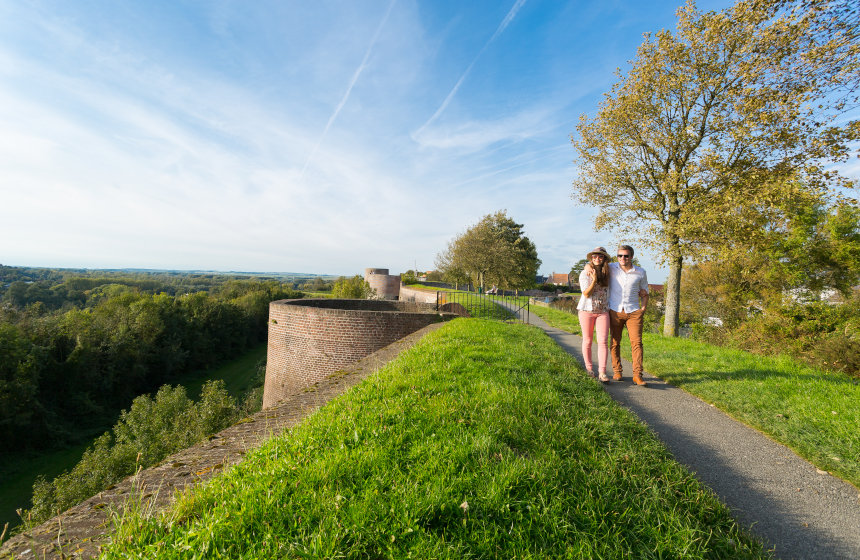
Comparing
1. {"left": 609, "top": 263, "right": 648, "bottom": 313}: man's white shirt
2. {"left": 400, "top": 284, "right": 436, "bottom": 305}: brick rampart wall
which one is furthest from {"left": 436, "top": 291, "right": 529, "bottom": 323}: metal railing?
{"left": 609, "top": 263, "right": 648, "bottom": 313}: man's white shirt

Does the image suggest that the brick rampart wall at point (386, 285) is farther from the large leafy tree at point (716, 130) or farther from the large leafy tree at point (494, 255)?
the large leafy tree at point (716, 130)

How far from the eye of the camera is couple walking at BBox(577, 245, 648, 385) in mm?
5512

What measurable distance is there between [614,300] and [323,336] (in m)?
8.10

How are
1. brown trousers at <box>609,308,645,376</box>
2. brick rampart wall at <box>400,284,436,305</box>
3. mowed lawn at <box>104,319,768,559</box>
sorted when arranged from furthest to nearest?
1. brick rampart wall at <box>400,284,436,305</box>
2. brown trousers at <box>609,308,645,376</box>
3. mowed lawn at <box>104,319,768,559</box>

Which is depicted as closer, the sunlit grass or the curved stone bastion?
the sunlit grass

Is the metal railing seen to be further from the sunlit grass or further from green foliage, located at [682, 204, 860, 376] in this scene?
green foliage, located at [682, 204, 860, 376]

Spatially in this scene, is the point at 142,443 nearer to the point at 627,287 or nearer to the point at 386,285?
the point at 627,287

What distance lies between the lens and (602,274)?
18.3ft

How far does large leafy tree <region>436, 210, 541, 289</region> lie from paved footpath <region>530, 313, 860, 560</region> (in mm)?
30505

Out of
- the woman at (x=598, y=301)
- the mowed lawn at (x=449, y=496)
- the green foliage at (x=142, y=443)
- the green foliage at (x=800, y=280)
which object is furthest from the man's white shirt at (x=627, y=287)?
the green foliage at (x=142, y=443)

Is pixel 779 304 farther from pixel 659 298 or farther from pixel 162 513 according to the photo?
pixel 162 513

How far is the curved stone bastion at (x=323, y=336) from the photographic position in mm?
10586

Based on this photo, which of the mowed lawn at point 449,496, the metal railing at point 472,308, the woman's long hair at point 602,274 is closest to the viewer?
the mowed lawn at point 449,496

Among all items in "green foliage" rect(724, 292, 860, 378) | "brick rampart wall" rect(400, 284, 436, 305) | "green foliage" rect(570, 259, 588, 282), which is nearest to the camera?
"green foliage" rect(724, 292, 860, 378)
